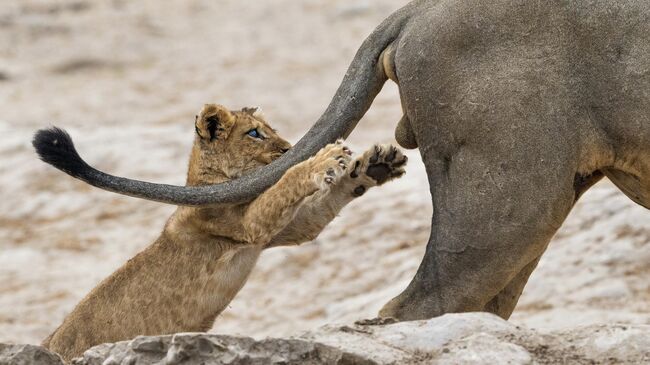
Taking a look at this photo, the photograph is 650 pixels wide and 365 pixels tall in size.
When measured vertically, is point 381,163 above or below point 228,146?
below

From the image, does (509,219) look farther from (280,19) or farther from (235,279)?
(280,19)

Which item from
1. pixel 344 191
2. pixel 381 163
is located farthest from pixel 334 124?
pixel 381 163

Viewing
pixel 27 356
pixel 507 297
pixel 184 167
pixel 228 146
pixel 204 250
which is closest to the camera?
pixel 27 356

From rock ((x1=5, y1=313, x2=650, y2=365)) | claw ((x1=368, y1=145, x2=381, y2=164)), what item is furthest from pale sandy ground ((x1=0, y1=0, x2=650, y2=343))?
rock ((x1=5, y1=313, x2=650, y2=365))

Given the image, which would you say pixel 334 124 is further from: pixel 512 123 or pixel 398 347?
pixel 398 347

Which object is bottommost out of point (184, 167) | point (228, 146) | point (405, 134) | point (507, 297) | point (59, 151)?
point (507, 297)

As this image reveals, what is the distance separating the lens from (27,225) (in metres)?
12.0

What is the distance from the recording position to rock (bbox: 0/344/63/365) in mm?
4375

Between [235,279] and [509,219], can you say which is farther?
[235,279]

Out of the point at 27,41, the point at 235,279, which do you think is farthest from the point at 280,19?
the point at 235,279

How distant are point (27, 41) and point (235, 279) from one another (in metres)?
12.2

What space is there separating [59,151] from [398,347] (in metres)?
1.70

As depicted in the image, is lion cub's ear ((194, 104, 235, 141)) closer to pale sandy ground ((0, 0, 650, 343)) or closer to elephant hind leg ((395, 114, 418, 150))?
elephant hind leg ((395, 114, 418, 150))

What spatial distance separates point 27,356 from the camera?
4.38 metres
